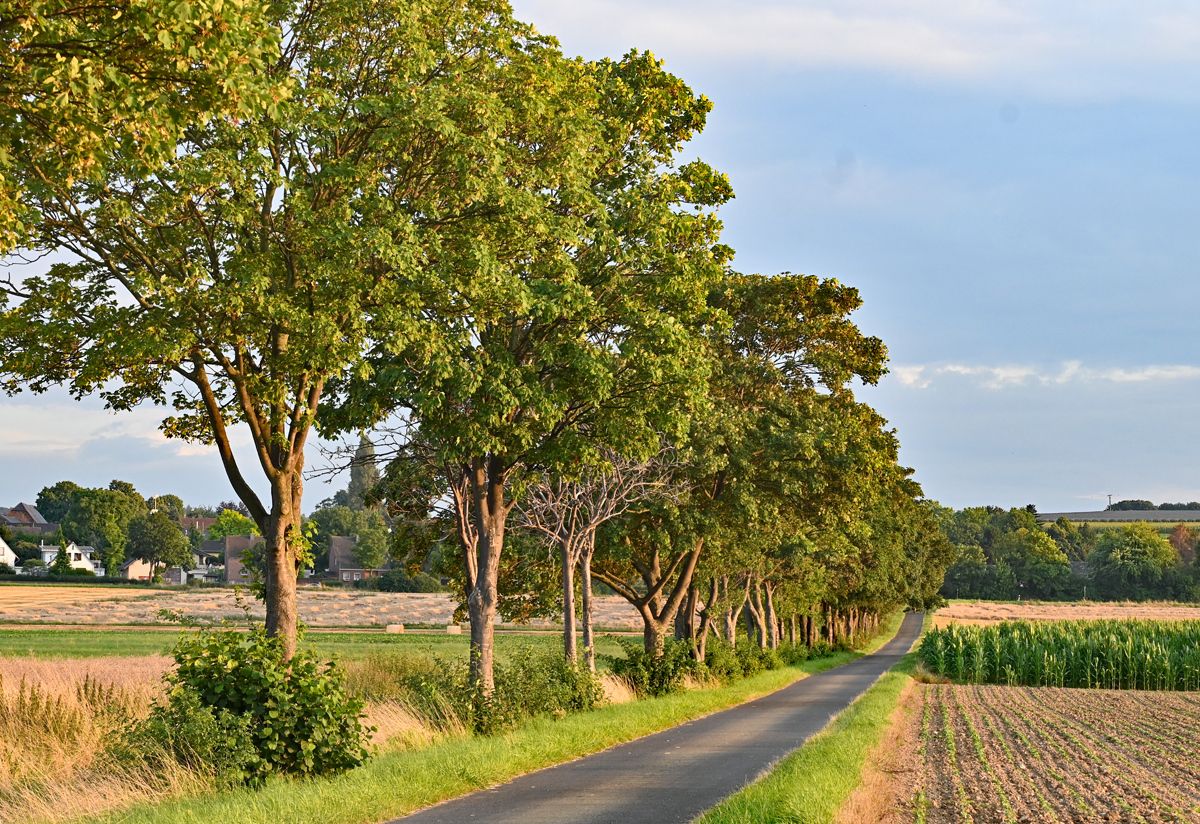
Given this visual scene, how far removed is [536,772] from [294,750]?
12.4 ft

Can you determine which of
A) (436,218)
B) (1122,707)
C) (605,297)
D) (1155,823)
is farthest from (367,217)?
(1122,707)

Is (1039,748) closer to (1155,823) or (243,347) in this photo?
(1155,823)

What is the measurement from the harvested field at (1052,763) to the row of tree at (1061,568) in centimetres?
12424

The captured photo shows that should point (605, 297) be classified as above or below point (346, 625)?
above

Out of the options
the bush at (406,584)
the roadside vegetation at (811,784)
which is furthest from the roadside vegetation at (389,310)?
the bush at (406,584)

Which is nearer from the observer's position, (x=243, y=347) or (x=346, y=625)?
(x=243, y=347)

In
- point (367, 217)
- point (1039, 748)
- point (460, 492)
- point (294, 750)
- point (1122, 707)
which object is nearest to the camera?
point (294, 750)

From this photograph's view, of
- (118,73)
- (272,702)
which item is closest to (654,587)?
(272,702)

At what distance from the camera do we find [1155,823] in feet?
36.9

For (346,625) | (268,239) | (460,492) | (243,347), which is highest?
(268,239)

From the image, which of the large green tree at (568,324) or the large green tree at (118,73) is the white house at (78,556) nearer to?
the large green tree at (568,324)

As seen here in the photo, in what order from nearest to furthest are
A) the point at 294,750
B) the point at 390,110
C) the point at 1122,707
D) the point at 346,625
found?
the point at 294,750
the point at 390,110
the point at 1122,707
the point at 346,625

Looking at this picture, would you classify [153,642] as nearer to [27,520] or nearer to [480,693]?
[480,693]

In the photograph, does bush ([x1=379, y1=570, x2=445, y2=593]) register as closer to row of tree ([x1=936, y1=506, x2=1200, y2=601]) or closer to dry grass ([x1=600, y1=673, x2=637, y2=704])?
row of tree ([x1=936, y1=506, x2=1200, y2=601])
